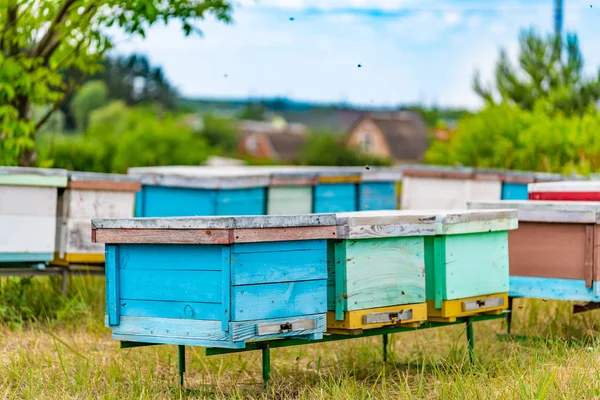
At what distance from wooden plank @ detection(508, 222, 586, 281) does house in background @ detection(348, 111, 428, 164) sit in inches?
2931

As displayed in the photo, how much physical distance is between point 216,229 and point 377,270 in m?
1.20

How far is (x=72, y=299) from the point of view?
8602mm

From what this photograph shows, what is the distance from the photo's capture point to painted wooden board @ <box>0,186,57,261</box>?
25.6 feet

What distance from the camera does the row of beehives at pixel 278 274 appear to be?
5219 millimetres

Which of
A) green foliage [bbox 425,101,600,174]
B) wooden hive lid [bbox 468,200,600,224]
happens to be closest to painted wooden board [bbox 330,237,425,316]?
wooden hive lid [bbox 468,200,600,224]

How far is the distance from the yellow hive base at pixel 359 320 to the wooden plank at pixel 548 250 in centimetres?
137

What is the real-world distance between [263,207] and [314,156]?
57694 millimetres

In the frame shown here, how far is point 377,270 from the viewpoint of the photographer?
581 centimetres

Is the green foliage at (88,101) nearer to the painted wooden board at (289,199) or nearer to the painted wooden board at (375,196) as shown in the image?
the painted wooden board at (375,196)

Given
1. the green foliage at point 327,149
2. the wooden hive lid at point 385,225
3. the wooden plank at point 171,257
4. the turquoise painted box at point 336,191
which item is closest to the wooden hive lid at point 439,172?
the turquoise painted box at point 336,191

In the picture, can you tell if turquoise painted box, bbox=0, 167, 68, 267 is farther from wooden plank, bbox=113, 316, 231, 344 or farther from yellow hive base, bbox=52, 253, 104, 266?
wooden plank, bbox=113, 316, 231, 344

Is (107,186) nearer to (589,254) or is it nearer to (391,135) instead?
(589,254)

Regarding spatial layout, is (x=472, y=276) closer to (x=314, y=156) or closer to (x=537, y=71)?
(x=537, y=71)

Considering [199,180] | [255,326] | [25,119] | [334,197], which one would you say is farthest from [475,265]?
[25,119]
